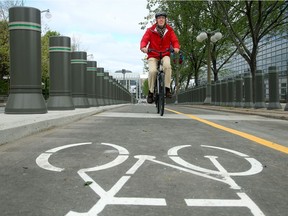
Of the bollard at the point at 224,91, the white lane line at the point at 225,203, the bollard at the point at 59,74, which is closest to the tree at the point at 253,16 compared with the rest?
the bollard at the point at 224,91

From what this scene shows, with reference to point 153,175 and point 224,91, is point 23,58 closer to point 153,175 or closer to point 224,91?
point 153,175

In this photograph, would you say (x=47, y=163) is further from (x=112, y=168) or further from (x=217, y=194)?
(x=217, y=194)

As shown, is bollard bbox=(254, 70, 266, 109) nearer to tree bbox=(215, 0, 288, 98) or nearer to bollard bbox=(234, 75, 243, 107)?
bollard bbox=(234, 75, 243, 107)

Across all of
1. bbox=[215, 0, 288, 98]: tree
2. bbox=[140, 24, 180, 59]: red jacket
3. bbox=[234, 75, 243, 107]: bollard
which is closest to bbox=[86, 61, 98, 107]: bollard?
bbox=[234, 75, 243, 107]: bollard

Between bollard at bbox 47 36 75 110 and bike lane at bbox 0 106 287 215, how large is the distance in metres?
6.33

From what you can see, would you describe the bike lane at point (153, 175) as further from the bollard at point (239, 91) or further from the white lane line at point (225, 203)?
the bollard at point (239, 91)

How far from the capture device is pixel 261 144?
5383 mm

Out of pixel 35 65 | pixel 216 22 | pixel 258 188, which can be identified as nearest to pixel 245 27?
pixel 216 22

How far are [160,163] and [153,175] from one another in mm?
491

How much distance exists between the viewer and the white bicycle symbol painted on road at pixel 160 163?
2.75 meters

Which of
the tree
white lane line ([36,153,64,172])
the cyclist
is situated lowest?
white lane line ([36,153,64,172])

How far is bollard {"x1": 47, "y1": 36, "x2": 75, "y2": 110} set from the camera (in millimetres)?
11828

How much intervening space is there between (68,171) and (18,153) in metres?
1.09

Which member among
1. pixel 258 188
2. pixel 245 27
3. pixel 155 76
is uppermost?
pixel 245 27
